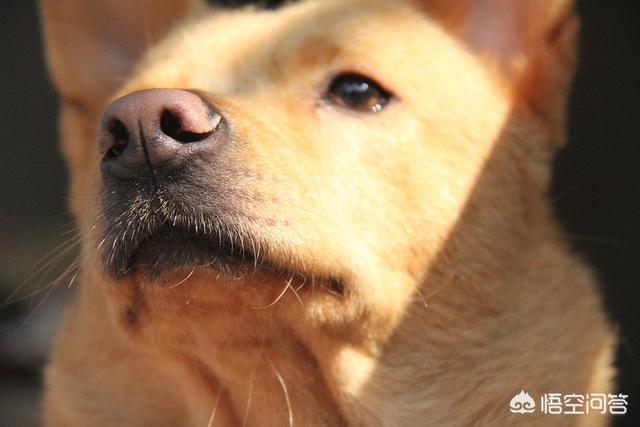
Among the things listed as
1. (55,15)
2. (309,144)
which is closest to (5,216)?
(55,15)

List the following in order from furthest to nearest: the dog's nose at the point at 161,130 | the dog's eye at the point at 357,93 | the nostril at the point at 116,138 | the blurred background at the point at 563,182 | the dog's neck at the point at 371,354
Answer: the blurred background at the point at 563,182 → the dog's eye at the point at 357,93 → the dog's neck at the point at 371,354 → the nostril at the point at 116,138 → the dog's nose at the point at 161,130

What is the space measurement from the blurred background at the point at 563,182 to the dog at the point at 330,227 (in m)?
1.37

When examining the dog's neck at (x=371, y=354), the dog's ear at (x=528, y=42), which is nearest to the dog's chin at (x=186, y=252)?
the dog's neck at (x=371, y=354)

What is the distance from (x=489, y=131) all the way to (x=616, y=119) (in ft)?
8.59

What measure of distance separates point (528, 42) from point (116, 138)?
1794 mm

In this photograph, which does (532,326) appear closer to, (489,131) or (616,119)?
(489,131)

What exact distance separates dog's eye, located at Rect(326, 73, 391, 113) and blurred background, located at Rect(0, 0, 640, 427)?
6.69 feet

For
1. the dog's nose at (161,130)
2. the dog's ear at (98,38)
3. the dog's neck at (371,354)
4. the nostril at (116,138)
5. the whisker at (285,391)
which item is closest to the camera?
the dog's nose at (161,130)

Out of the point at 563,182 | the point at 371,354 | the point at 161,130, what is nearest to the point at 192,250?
the point at 161,130

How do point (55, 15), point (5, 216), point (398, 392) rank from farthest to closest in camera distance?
point (5, 216), point (55, 15), point (398, 392)

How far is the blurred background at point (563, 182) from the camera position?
5359 mm

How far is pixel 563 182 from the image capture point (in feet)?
18.7

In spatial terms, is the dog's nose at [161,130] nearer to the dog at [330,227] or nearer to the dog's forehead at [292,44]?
the dog at [330,227]

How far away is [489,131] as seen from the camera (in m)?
3.29
